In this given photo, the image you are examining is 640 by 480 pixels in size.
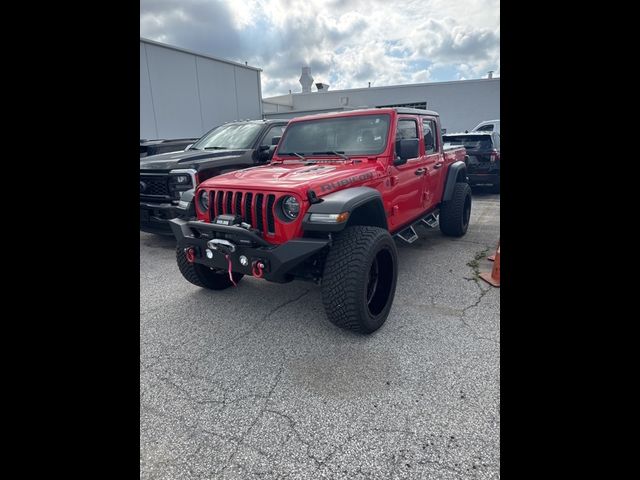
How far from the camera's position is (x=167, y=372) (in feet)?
8.61

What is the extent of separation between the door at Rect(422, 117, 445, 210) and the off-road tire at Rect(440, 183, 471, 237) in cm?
35

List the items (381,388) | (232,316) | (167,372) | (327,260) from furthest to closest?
1. (232,316)
2. (327,260)
3. (167,372)
4. (381,388)

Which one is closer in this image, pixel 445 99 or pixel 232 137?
pixel 232 137

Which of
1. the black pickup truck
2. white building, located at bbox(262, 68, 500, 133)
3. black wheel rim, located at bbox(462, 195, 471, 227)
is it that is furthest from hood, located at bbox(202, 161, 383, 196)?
white building, located at bbox(262, 68, 500, 133)

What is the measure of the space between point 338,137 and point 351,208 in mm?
1470

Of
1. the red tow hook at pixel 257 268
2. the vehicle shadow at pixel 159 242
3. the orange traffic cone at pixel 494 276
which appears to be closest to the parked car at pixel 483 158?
the orange traffic cone at pixel 494 276

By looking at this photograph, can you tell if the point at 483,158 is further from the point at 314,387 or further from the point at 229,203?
the point at 314,387

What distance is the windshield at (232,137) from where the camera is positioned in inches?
236

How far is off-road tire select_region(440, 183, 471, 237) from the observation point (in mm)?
5422

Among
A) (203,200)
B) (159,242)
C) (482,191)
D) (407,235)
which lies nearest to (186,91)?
(159,242)

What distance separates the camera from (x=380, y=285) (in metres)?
3.23
